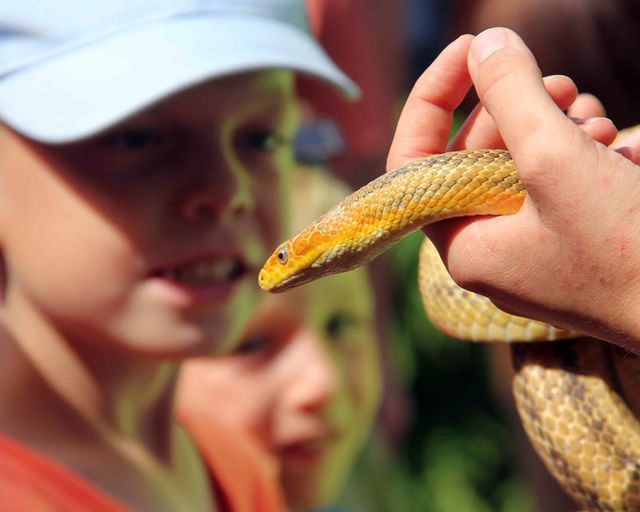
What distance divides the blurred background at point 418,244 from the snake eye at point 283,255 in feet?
4.42

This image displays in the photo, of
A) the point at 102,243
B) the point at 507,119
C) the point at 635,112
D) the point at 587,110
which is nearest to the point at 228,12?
the point at 102,243

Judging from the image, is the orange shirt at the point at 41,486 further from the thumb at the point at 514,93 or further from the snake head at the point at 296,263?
the thumb at the point at 514,93

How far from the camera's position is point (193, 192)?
7.86 feet

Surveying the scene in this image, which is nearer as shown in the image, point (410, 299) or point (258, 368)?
point (258, 368)

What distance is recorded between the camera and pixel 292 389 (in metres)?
3.32

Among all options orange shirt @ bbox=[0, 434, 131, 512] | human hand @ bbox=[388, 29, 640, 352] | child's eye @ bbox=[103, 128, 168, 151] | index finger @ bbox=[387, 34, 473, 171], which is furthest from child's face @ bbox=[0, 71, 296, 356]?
human hand @ bbox=[388, 29, 640, 352]

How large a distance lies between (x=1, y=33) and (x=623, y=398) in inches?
62.1

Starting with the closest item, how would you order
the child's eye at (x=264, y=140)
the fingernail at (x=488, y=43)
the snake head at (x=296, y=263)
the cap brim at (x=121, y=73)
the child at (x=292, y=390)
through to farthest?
the fingernail at (x=488, y=43) < the snake head at (x=296, y=263) < the cap brim at (x=121, y=73) < the child's eye at (x=264, y=140) < the child at (x=292, y=390)

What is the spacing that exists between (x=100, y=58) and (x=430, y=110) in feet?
2.89

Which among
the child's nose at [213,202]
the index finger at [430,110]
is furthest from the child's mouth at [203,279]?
the index finger at [430,110]

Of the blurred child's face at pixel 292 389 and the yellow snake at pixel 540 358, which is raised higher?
the yellow snake at pixel 540 358

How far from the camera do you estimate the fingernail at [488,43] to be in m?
1.66

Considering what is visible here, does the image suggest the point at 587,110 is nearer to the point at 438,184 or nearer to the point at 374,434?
the point at 438,184

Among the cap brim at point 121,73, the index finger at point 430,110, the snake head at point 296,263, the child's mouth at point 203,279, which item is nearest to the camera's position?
the index finger at point 430,110
